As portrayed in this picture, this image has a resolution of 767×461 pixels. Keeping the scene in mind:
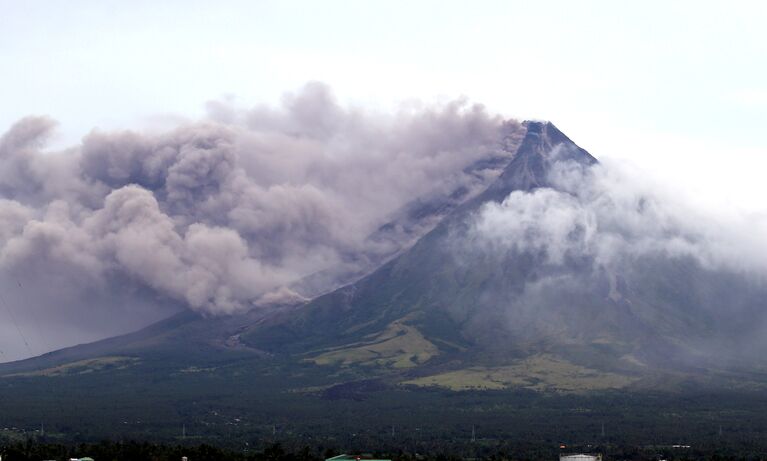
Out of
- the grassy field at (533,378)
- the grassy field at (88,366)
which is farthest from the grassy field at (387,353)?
the grassy field at (88,366)

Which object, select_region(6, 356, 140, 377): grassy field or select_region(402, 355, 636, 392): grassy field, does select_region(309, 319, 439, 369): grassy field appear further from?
select_region(6, 356, 140, 377): grassy field

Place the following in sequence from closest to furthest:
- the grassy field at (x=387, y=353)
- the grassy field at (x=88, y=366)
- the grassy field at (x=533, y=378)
A: the grassy field at (x=533, y=378), the grassy field at (x=387, y=353), the grassy field at (x=88, y=366)

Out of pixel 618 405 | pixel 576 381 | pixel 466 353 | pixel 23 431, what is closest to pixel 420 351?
pixel 466 353

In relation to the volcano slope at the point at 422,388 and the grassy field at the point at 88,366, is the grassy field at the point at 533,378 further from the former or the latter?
the grassy field at the point at 88,366

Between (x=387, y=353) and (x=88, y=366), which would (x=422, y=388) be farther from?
(x=88, y=366)

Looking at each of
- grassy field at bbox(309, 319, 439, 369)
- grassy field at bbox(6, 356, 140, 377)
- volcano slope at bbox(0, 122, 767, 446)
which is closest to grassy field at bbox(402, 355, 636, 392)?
volcano slope at bbox(0, 122, 767, 446)

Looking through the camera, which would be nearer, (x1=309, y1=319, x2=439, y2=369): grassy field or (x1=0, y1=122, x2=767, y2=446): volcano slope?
(x1=0, y1=122, x2=767, y2=446): volcano slope

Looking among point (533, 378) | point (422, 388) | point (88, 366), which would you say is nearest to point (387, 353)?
point (422, 388)

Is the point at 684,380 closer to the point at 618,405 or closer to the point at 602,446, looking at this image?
the point at 618,405

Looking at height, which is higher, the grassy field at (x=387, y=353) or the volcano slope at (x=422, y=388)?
the grassy field at (x=387, y=353)

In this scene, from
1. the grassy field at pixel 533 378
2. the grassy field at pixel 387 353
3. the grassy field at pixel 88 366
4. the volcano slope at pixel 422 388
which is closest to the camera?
the volcano slope at pixel 422 388

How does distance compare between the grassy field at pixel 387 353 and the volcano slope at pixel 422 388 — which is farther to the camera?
the grassy field at pixel 387 353
